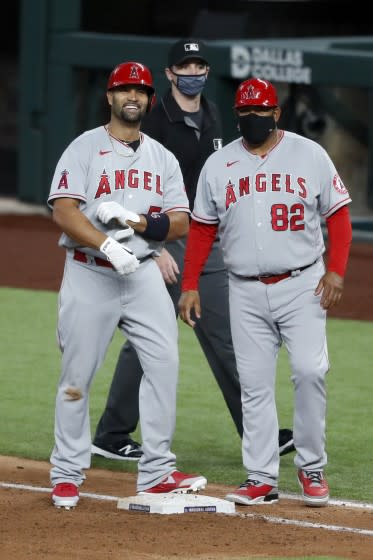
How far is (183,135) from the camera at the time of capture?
7031 millimetres

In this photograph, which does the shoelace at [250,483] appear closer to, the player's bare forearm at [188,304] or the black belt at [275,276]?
the player's bare forearm at [188,304]

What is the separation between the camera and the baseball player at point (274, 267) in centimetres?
609

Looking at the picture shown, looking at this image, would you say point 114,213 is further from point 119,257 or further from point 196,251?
point 196,251

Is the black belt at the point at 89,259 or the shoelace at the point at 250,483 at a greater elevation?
the black belt at the point at 89,259

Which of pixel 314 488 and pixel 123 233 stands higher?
pixel 123 233

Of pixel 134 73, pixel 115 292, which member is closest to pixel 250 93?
pixel 134 73

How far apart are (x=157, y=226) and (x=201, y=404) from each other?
2624 millimetres

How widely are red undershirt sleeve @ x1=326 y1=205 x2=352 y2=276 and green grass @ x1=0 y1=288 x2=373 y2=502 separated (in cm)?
107

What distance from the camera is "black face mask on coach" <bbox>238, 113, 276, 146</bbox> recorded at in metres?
6.08

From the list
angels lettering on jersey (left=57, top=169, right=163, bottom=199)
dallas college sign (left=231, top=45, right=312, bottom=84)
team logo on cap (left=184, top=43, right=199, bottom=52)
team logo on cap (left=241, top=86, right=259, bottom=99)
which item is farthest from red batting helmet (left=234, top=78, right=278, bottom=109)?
dallas college sign (left=231, top=45, right=312, bottom=84)

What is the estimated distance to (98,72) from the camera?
1661cm

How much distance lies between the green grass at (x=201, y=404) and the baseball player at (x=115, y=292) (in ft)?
2.77

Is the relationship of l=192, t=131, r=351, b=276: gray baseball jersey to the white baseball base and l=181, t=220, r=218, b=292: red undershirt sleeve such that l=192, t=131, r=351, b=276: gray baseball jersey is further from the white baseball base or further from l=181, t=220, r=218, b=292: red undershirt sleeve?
the white baseball base

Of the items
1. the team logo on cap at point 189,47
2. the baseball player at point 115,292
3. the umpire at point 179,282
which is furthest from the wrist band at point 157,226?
the team logo on cap at point 189,47
